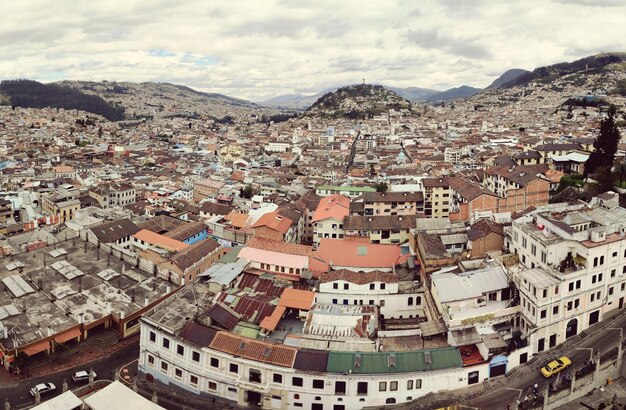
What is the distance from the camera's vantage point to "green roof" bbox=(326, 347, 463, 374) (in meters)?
19.6

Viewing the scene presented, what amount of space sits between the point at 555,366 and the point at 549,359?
776 millimetres

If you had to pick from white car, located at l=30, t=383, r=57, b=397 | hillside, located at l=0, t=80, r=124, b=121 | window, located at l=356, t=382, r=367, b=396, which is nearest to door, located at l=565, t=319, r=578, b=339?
window, located at l=356, t=382, r=367, b=396

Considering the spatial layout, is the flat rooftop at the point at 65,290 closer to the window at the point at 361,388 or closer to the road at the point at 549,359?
the window at the point at 361,388

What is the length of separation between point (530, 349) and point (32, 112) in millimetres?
169177

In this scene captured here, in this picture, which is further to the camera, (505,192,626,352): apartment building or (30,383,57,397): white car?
(30,383,57,397): white car

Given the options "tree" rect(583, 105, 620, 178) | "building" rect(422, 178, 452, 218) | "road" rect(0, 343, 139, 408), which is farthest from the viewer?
"building" rect(422, 178, 452, 218)

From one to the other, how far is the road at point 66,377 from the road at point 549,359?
16.2 meters

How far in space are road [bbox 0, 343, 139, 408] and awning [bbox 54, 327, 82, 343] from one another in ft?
5.84

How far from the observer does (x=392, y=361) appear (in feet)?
65.1

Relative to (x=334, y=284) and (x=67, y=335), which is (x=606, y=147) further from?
(x=67, y=335)

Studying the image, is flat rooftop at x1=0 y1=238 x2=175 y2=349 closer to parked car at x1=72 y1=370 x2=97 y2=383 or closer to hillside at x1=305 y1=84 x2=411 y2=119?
parked car at x1=72 y1=370 x2=97 y2=383

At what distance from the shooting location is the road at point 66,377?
72.8 feet

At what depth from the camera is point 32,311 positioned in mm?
26984

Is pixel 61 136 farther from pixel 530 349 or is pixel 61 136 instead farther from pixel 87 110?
pixel 530 349
